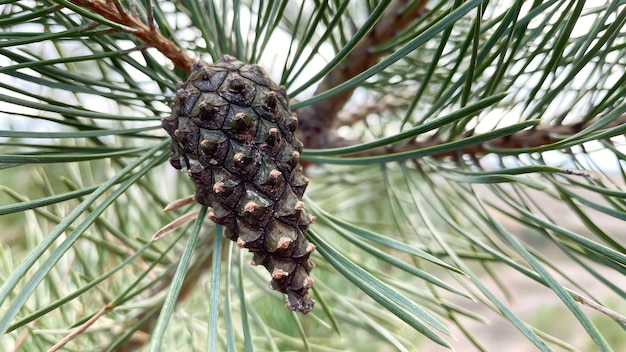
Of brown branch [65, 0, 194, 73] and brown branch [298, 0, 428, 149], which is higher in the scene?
brown branch [65, 0, 194, 73]

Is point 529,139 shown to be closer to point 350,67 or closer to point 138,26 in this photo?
point 350,67

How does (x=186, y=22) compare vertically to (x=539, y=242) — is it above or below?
above

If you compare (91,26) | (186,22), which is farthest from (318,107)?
(91,26)

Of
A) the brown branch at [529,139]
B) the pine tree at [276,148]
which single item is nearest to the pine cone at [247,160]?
the pine tree at [276,148]

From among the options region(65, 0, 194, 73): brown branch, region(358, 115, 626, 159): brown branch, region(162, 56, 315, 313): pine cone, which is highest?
region(65, 0, 194, 73): brown branch

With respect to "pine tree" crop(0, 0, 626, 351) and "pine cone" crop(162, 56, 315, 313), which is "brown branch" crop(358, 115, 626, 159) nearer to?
"pine tree" crop(0, 0, 626, 351)

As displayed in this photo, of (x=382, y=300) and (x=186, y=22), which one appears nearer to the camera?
(x=382, y=300)

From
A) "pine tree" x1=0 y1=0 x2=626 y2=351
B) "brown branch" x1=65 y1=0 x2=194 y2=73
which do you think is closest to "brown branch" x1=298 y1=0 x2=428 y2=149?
"pine tree" x1=0 y1=0 x2=626 y2=351

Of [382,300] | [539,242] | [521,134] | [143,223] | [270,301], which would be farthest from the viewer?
[539,242]

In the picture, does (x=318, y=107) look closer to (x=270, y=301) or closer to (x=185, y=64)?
(x=185, y=64)
